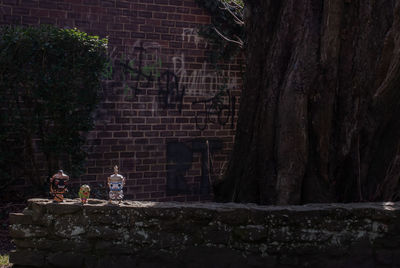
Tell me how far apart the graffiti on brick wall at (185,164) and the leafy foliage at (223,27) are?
1.56m

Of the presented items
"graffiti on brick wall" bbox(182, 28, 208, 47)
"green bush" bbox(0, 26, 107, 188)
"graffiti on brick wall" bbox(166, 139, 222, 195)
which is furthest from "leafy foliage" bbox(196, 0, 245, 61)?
"green bush" bbox(0, 26, 107, 188)

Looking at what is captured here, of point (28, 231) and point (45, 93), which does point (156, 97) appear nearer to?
point (45, 93)

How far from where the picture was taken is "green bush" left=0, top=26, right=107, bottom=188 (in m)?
7.10

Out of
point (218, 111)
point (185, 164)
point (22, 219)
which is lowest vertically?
point (185, 164)

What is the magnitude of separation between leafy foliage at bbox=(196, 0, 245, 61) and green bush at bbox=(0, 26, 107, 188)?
2.51 m

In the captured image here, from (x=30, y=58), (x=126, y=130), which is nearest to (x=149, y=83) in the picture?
(x=126, y=130)

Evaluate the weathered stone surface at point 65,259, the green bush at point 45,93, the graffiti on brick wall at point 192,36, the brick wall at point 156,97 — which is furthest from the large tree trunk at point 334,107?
the graffiti on brick wall at point 192,36

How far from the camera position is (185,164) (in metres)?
9.51

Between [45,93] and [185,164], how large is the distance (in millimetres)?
3056

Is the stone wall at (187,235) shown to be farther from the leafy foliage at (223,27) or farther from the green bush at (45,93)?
the leafy foliage at (223,27)

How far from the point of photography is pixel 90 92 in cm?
755

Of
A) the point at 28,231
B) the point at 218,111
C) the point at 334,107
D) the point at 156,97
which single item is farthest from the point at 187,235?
the point at 218,111

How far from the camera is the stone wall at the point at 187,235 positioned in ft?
13.0

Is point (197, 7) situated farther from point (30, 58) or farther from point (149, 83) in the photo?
point (30, 58)
